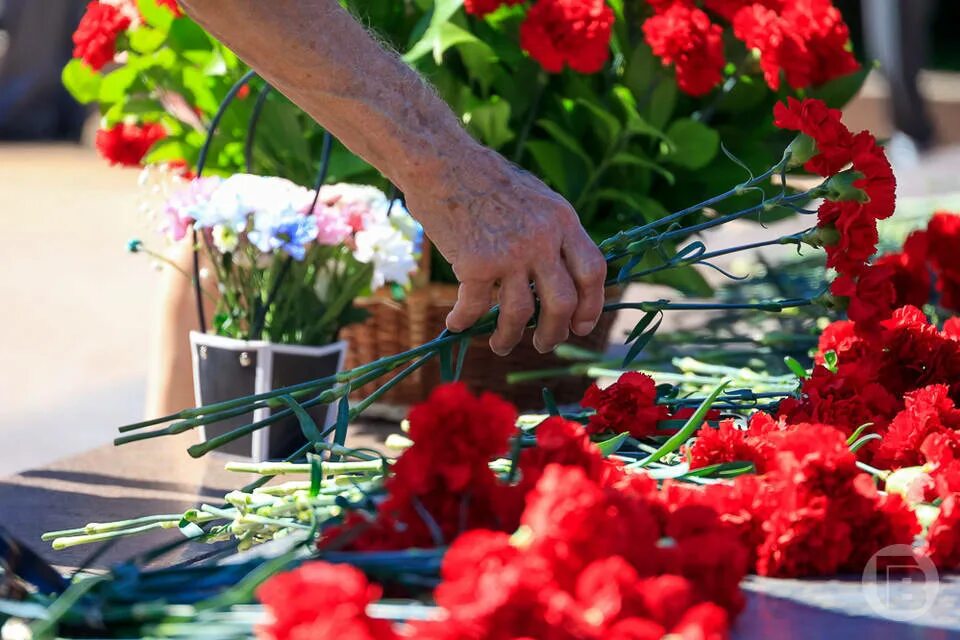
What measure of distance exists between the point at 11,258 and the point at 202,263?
315 centimetres

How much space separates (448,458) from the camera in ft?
2.65

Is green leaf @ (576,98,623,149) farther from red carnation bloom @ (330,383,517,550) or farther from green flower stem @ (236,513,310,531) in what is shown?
red carnation bloom @ (330,383,517,550)

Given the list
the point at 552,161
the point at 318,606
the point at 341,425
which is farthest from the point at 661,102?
the point at 318,606

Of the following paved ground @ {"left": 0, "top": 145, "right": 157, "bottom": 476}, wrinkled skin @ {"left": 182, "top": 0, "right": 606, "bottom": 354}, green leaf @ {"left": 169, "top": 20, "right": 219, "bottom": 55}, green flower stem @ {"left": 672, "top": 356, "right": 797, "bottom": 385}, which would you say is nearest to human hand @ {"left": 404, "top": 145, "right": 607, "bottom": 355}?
wrinkled skin @ {"left": 182, "top": 0, "right": 606, "bottom": 354}

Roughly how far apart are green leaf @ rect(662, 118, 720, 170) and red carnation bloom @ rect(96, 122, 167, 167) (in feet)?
2.58

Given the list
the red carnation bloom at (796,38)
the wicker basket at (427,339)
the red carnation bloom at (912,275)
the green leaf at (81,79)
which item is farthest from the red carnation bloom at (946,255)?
the green leaf at (81,79)

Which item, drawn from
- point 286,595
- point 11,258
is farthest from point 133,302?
point 286,595

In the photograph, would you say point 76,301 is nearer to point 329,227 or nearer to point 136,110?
point 136,110

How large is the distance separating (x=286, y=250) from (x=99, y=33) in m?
0.62

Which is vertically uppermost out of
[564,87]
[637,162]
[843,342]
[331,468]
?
[564,87]

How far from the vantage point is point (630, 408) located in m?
1.19

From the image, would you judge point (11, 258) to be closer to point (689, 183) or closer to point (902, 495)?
point (689, 183)

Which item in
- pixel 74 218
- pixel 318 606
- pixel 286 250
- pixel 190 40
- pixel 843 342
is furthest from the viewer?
pixel 74 218

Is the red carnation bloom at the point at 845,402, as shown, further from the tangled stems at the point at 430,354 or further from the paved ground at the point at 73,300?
the paved ground at the point at 73,300
